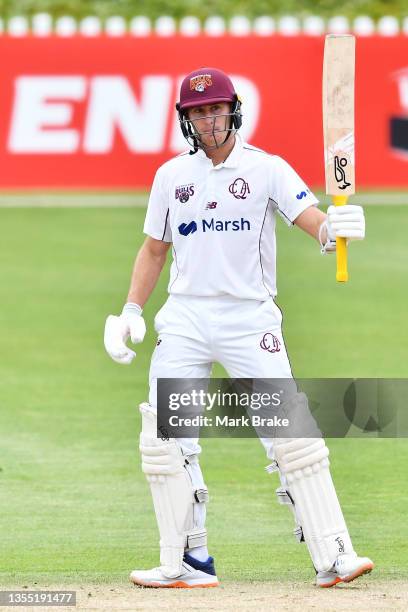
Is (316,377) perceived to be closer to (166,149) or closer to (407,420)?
(407,420)

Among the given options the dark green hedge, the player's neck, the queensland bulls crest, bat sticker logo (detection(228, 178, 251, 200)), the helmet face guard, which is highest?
the dark green hedge

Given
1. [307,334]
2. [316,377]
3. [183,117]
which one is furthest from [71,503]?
[307,334]

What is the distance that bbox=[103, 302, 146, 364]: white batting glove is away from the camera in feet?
22.5

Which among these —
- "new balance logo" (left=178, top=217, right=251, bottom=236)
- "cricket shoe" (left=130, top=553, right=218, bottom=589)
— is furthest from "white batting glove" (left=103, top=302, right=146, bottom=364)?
"cricket shoe" (left=130, top=553, right=218, bottom=589)

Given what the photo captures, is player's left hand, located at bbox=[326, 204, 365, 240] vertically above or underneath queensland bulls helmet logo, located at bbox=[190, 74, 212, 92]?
underneath

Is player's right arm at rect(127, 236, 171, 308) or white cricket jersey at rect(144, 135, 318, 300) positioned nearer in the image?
white cricket jersey at rect(144, 135, 318, 300)

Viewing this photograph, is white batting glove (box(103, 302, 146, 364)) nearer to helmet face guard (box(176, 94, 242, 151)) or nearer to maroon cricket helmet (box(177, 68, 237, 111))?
helmet face guard (box(176, 94, 242, 151))

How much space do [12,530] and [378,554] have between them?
1.89 metres

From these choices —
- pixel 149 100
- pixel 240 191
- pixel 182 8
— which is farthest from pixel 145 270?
pixel 182 8

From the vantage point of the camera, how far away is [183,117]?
6.82 m

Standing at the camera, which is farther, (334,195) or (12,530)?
(12,530)

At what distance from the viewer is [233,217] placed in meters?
6.76

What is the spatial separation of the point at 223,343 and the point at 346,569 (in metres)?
1.10

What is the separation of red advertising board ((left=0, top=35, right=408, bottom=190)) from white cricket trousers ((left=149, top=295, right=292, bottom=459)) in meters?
14.1
